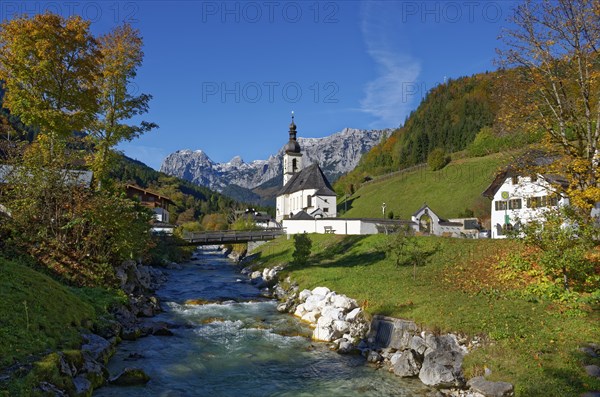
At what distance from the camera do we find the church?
79.8m

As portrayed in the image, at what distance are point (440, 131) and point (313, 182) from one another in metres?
83.9

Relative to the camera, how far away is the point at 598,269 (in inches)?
800

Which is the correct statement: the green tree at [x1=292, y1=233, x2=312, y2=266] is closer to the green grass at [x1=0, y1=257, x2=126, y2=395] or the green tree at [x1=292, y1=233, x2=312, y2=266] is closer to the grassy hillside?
the green grass at [x1=0, y1=257, x2=126, y2=395]

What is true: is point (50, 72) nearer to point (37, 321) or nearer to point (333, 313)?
point (37, 321)

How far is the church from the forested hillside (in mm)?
31930

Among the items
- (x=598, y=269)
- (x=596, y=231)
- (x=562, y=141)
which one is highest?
(x=562, y=141)

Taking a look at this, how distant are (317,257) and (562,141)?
25.9m

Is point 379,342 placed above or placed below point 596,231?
below

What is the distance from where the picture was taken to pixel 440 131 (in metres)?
148

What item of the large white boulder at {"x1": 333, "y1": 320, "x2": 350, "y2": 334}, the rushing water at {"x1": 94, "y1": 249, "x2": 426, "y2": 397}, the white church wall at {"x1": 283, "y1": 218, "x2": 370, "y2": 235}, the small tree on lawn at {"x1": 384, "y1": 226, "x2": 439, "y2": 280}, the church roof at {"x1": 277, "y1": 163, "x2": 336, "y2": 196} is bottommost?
the rushing water at {"x1": 94, "y1": 249, "x2": 426, "y2": 397}

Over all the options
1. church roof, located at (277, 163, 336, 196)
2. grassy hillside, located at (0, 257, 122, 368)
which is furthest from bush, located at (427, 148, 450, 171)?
grassy hillside, located at (0, 257, 122, 368)

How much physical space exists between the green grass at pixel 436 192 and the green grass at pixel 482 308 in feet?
159

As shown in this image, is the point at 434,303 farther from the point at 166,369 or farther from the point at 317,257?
the point at 317,257

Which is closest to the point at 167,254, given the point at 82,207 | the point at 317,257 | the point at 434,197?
the point at 317,257
